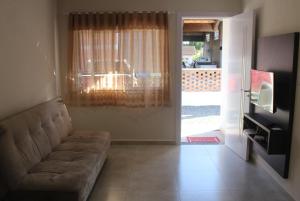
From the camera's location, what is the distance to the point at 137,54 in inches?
182

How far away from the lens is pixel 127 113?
15.9 ft

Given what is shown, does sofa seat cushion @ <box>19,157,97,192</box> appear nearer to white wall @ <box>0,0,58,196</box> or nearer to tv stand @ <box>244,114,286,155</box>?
white wall @ <box>0,0,58,196</box>

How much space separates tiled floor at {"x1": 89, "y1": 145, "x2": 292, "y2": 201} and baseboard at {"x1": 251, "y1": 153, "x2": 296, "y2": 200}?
45mm

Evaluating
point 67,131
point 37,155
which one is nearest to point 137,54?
point 67,131

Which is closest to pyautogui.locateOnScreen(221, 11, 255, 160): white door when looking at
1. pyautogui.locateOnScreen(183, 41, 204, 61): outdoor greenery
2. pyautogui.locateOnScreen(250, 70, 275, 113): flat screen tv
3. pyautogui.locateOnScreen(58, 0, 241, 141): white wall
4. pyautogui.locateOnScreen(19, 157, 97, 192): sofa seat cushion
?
pyautogui.locateOnScreen(250, 70, 275, 113): flat screen tv

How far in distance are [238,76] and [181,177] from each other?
1.69 metres

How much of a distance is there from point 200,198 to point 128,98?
2.15 metres

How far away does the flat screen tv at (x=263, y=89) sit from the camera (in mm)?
3223

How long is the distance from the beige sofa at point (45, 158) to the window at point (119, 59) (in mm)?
1090

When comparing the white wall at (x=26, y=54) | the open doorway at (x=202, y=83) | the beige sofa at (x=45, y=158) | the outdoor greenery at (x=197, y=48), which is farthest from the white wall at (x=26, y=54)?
the outdoor greenery at (x=197, y=48)

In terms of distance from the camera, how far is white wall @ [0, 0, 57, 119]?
2969mm

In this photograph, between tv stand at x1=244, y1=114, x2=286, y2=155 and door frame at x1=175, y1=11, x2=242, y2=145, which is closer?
tv stand at x1=244, y1=114, x2=286, y2=155

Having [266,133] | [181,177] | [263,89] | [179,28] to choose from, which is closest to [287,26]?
[263,89]

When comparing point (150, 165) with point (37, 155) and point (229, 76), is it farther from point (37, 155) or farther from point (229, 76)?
point (229, 76)
